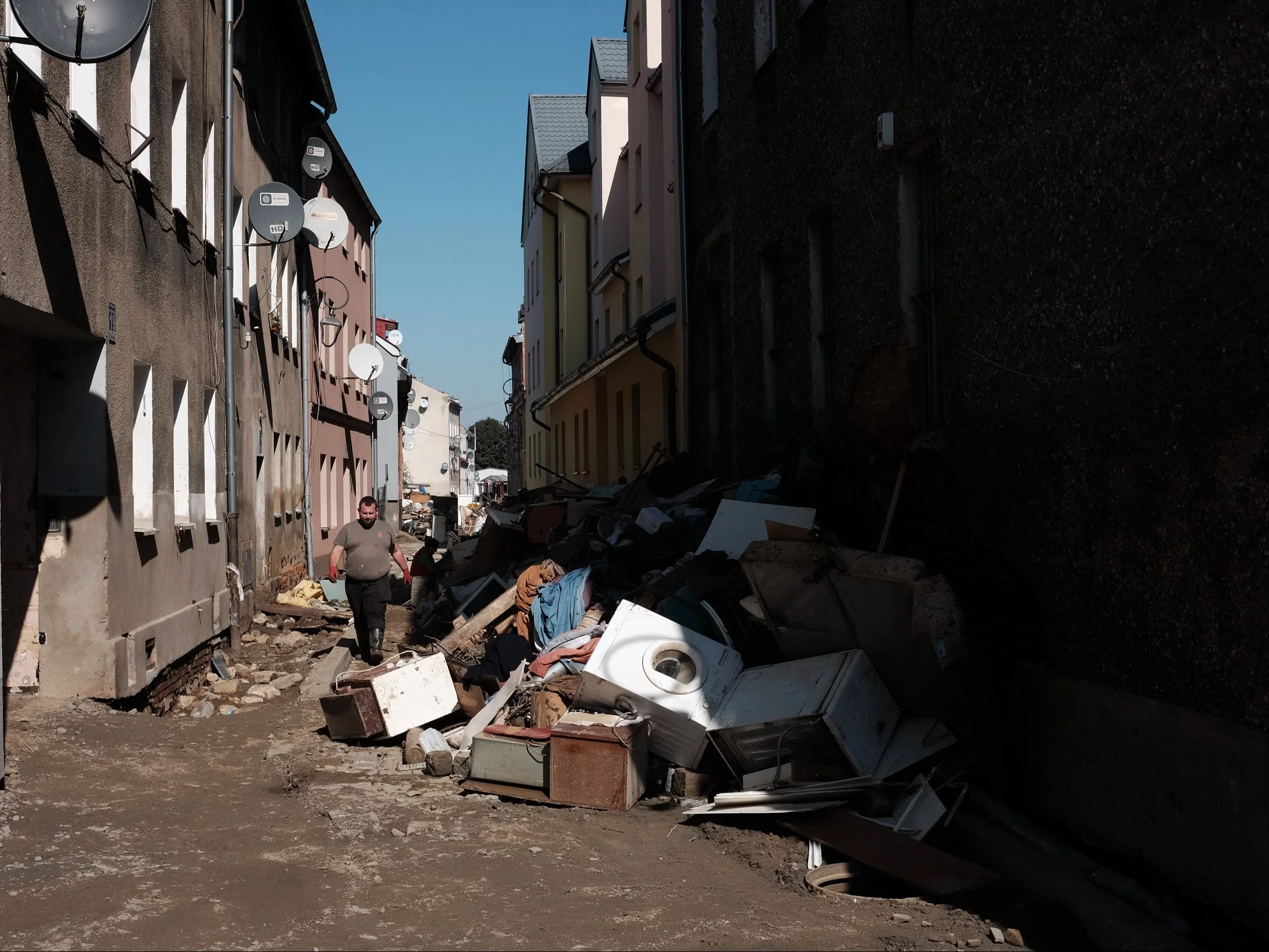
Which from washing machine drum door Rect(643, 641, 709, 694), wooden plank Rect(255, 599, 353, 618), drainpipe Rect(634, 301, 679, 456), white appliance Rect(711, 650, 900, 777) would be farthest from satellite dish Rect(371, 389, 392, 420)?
white appliance Rect(711, 650, 900, 777)

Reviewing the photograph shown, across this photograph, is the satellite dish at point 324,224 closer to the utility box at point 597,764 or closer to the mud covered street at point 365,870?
the mud covered street at point 365,870

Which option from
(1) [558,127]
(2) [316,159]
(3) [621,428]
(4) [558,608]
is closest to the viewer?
(4) [558,608]

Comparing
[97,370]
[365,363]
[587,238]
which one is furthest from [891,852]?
[587,238]

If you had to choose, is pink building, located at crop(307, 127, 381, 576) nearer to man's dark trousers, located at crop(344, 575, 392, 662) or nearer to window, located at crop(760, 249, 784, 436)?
man's dark trousers, located at crop(344, 575, 392, 662)

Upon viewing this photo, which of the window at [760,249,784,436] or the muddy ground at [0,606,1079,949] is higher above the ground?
the window at [760,249,784,436]

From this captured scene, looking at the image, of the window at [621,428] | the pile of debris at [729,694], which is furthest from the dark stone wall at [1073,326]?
the window at [621,428]

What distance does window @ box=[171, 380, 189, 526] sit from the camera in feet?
40.1

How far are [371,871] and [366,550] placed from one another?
7.14 metres

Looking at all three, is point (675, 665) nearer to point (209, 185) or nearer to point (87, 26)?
point (87, 26)

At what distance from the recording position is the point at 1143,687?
18.3ft

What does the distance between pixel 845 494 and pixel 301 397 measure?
48.7ft

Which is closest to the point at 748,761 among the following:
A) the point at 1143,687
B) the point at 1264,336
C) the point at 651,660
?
the point at 651,660

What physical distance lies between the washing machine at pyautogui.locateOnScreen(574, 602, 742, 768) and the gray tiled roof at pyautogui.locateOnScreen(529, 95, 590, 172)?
26.7 m

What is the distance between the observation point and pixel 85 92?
29.9 ft
